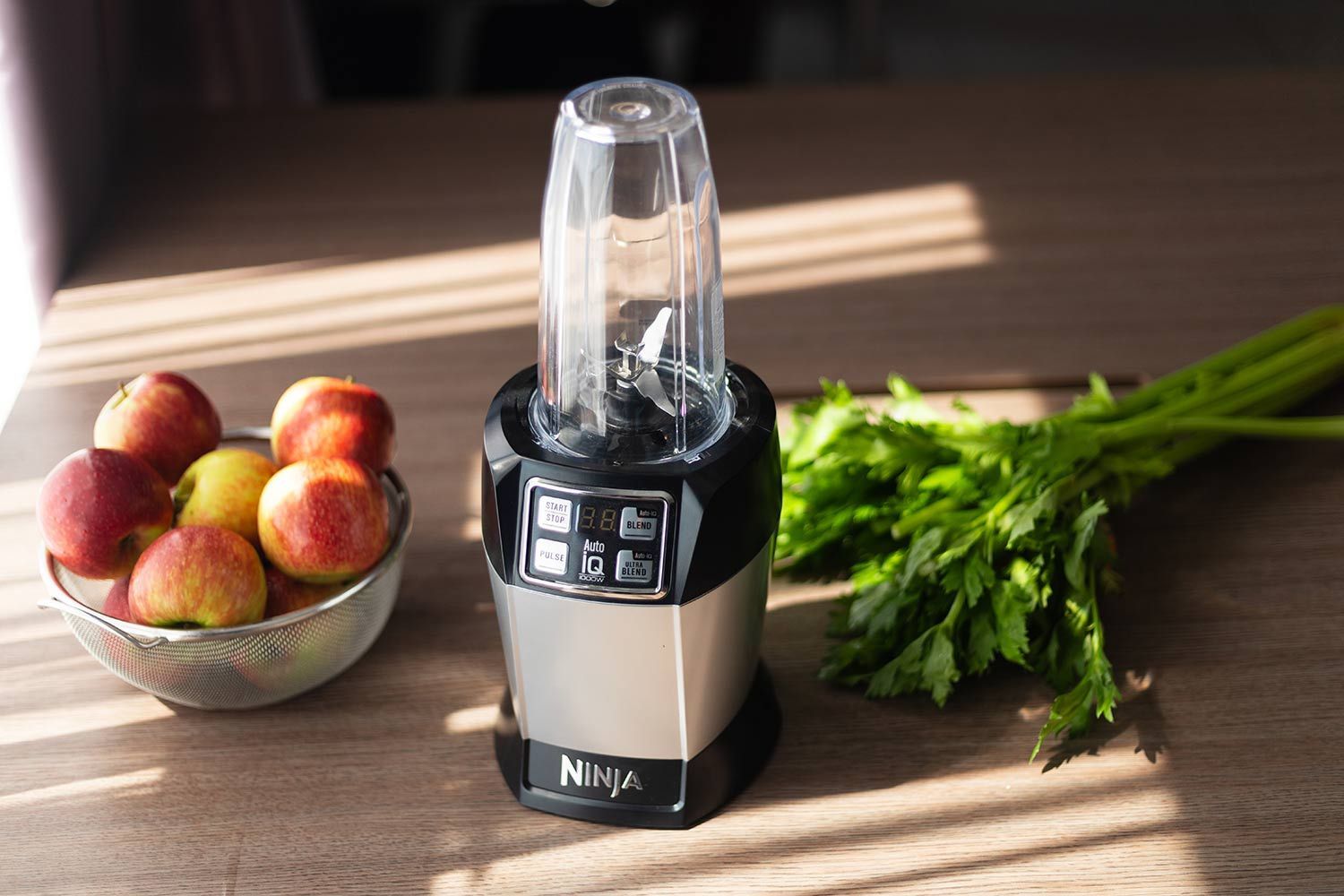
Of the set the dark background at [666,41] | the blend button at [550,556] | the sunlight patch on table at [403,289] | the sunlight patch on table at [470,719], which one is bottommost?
the dark background at [666,41]

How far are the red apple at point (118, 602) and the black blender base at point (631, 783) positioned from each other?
25 centimetres

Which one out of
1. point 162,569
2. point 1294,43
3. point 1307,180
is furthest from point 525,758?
point 1294,43

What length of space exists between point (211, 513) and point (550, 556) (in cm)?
25

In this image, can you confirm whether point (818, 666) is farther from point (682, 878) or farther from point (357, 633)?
point (357, 633)

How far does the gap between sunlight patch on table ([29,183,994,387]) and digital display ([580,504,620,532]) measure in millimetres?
578

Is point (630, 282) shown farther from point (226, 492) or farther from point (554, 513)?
point (226, 492)

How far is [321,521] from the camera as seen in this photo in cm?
74

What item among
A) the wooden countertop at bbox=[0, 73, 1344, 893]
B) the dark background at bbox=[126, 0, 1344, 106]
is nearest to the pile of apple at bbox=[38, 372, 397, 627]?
the wooden countertop at bbox=[0, 73, 1344, 893]

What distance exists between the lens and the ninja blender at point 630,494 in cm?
64

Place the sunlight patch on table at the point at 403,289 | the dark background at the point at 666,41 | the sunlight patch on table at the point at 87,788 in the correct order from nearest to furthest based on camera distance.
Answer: the sunlight patch on table at the point at 87,788
the sunlight patch on table at the point at 403,289
the dark background at the point at 666,41

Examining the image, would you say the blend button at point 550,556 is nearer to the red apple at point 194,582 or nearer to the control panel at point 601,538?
the control panel at point 601,538

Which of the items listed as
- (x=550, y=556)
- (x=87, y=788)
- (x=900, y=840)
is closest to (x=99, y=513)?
(x=87, y=788)

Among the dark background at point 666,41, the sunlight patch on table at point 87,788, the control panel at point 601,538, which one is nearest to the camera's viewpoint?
A: the control panel at point 601,538

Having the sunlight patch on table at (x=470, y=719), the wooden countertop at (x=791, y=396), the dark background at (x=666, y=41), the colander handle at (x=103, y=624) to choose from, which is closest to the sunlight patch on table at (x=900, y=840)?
the wooden countertop at (x=791, y=396)
